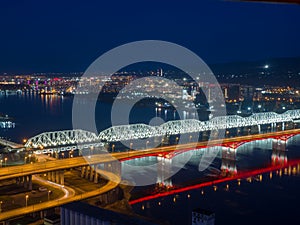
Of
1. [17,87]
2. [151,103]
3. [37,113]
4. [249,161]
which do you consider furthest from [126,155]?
[17,87]

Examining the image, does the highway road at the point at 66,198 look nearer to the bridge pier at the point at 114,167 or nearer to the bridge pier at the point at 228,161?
the bridge pier at the point at 114,167

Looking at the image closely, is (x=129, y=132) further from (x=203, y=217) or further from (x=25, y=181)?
(x=203, y=217)

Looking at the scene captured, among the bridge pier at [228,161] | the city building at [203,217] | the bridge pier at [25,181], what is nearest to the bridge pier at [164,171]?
the bridge pier at [228,161]

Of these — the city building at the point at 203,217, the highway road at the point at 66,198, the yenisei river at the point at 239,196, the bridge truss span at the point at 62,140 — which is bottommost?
the yenisei river at the point at 239,196

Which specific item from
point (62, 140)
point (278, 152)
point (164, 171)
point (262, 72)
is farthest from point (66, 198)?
point (262, 72)

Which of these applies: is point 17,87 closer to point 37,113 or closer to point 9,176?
point 37,113

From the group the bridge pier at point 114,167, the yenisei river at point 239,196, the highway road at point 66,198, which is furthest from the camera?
the bridge pier at point 114,167

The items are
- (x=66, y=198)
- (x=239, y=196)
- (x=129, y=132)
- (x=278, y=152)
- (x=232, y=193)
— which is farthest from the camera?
(x=129, y=132)

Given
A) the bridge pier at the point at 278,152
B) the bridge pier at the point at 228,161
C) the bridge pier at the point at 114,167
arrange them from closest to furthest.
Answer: the bridge pier at the point at 114,167 → the bridge pier at the point at 228,161 → the bridge pier at the point at 278,152
